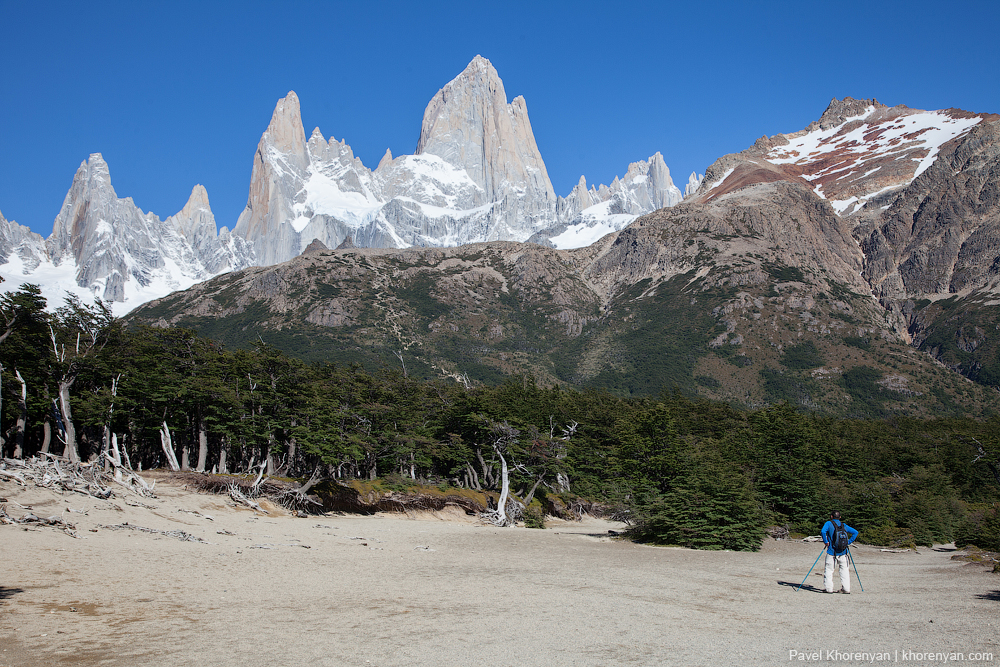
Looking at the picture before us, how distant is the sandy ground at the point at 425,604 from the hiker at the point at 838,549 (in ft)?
1.39

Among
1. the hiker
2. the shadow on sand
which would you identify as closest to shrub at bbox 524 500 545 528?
the hiker

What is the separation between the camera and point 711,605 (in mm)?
13250

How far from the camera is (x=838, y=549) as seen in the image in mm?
15141

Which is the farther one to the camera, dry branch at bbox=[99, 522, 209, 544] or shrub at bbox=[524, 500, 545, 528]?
shrub at bbox=[524, 500, 545, 528]

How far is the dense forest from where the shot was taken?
31.6 m

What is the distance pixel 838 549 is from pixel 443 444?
1324 inches

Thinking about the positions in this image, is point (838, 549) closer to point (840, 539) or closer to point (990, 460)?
point (840, 539)

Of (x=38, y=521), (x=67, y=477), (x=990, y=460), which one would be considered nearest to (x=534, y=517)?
(x=67, y=477)

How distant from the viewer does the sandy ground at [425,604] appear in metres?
9.01

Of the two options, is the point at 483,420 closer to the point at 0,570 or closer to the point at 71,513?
the point at 71,513

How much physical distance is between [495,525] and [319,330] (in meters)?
147

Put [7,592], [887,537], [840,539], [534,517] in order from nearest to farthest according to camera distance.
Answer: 1. [7,592]
2. [840,539]
3. [887,537]
4. [534,517]

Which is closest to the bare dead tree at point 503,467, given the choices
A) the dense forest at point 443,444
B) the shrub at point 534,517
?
the dense forest at point 443,444

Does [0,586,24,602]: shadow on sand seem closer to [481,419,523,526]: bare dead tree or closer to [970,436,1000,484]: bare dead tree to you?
[481,419,523,526]: bare dead tree
